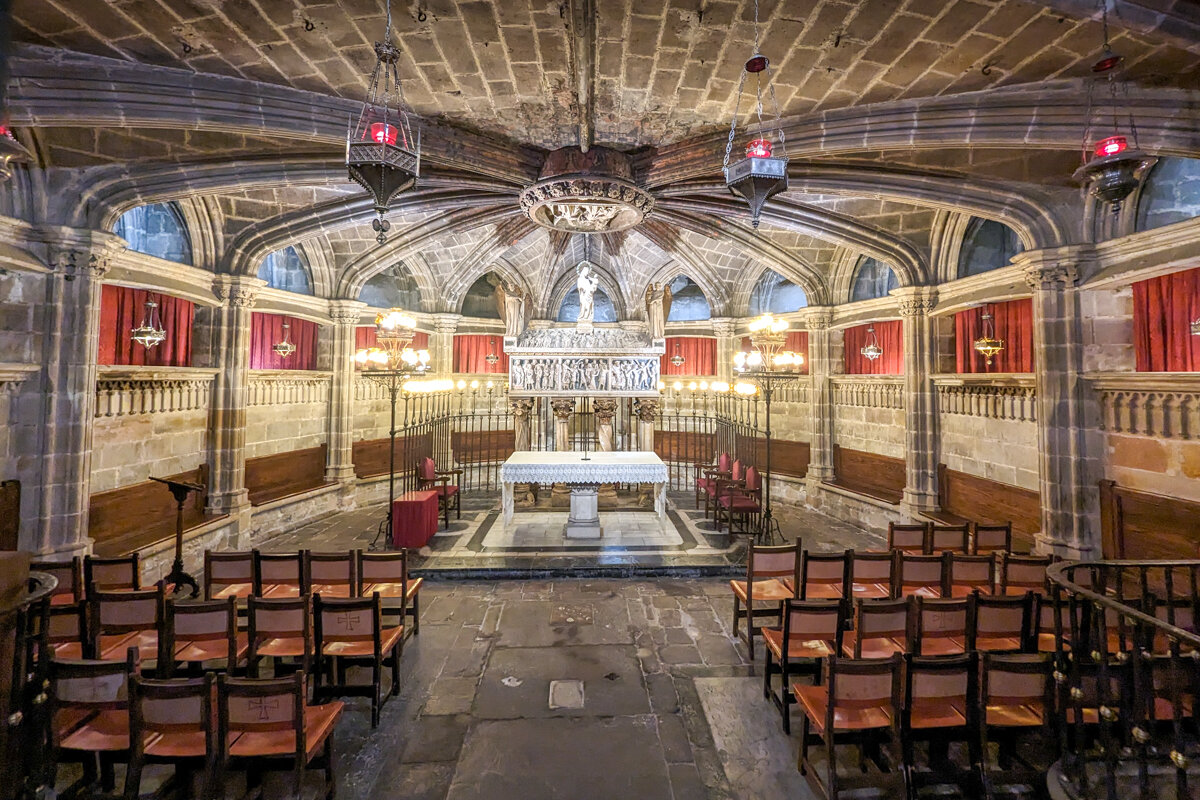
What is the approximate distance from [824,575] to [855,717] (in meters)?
1.86

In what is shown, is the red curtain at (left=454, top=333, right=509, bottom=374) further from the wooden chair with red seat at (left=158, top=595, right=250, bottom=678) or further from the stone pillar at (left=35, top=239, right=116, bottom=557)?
the wooden chair with red seat at (left=158, top=595, right=250, bottom=678)

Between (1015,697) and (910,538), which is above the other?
(910,538)

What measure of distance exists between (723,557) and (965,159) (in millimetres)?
5773

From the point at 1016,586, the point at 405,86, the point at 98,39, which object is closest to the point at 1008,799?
the point at 1016,586

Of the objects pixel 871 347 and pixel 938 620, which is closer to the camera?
pixel 938 620

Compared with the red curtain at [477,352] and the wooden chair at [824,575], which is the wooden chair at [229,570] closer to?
the wooden chair at [824,575]

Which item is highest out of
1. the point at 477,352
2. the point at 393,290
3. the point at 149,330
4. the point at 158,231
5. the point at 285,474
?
the point at 393,290

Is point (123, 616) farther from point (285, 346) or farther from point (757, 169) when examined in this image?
point (285, 346)

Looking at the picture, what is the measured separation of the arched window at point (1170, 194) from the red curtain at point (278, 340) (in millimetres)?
12744

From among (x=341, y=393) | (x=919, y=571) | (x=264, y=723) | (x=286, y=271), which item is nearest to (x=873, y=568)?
(x=919, y=571)

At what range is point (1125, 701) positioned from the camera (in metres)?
2.81

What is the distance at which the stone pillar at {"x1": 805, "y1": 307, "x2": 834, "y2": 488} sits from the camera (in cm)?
1116

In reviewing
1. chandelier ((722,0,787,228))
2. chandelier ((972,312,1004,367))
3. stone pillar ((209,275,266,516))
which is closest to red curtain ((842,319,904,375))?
chandelier ((972,312,1004,367))

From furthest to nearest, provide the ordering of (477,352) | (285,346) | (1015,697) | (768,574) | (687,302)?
(687,302) < (477,352) < (285,346) < (768,574) < (1015,697)
